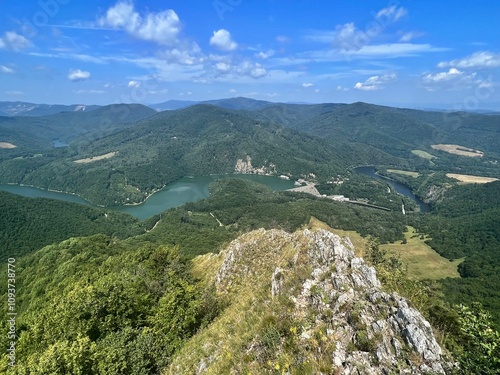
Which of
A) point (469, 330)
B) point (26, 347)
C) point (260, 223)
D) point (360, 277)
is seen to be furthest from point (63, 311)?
point (260, 223)

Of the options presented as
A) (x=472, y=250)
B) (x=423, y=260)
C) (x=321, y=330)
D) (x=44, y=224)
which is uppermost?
(x=321, y=330)

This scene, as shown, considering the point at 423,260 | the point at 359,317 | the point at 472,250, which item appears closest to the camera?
the point at 359,317

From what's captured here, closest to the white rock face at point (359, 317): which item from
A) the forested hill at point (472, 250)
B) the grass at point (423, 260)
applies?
the forested hill at point (472, 250)

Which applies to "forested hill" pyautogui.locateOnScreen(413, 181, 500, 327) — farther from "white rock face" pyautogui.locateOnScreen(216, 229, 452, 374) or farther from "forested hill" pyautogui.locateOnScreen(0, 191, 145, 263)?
"forested hill" pyautogui.locateOnScreen(0, 191, 145, 263)

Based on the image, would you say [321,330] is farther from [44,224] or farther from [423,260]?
[44,224]

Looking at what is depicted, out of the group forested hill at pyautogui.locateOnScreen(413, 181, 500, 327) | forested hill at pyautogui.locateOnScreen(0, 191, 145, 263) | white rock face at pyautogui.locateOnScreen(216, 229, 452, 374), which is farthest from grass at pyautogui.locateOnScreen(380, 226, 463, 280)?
forested hill at pyautogui.locateOnScreen(0, 191, 145, 263)

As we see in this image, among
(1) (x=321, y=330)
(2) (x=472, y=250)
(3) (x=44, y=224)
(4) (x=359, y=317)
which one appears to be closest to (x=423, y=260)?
(2) (x=472, y=250)
